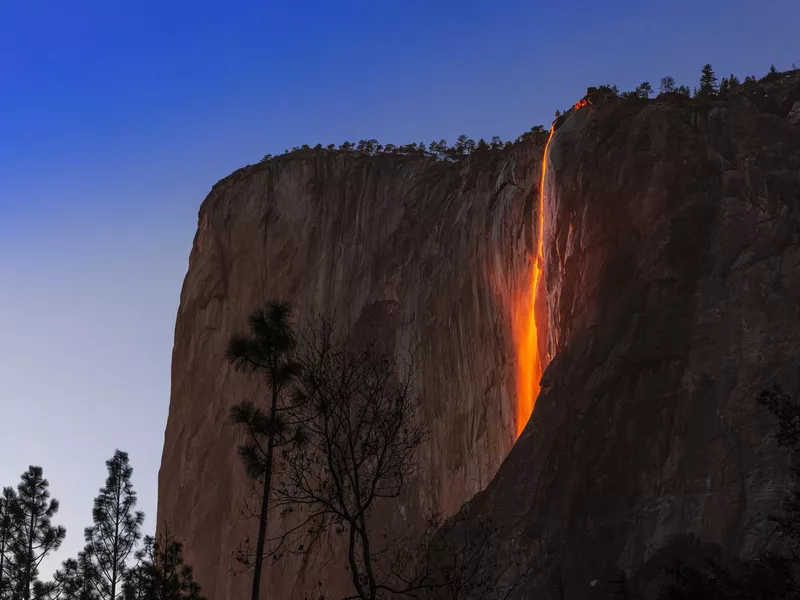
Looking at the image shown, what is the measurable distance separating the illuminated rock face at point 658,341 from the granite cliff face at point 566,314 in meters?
0.06

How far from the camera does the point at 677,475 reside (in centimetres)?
2814

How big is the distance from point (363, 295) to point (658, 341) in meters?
22.3

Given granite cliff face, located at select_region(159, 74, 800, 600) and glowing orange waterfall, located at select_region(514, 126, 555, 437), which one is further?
glowing orange waterfall, located at select_region(514, 126, 555, 437)

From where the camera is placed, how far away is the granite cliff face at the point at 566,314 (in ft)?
93.2

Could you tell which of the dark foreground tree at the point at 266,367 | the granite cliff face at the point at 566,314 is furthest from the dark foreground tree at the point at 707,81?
the dark foreground tree at the point at 266,367

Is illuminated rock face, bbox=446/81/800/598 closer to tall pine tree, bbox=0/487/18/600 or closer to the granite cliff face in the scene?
the granite cliff face

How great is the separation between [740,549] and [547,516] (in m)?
5.37

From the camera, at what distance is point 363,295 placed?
51.8 metres

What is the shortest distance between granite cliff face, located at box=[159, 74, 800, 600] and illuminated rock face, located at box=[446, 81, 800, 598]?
62 millimetres

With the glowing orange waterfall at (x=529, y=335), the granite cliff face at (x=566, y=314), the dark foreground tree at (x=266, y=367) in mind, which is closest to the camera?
the dark foreground tree at (x=266, y=367)

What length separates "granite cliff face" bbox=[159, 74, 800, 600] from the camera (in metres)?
28.4

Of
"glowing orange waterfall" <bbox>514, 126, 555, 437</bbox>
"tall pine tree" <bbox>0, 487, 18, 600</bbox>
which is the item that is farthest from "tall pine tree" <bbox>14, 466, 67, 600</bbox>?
"glowing orange waterfall" <bbox>514, 126, 555, 437</bbox>

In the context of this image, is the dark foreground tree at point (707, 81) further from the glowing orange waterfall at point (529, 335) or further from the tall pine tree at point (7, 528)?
the tall pine tree at point (7, 528)

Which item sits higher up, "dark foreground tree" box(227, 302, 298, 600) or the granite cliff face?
the granite cliff face
